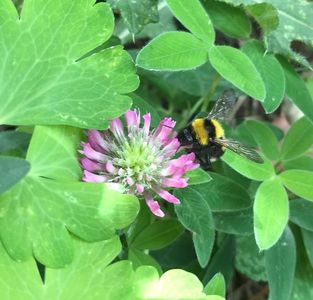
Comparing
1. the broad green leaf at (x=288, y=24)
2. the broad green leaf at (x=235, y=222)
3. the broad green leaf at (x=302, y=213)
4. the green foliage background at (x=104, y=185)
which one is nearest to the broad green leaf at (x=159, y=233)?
the green foliage background at (x=104, y=185)

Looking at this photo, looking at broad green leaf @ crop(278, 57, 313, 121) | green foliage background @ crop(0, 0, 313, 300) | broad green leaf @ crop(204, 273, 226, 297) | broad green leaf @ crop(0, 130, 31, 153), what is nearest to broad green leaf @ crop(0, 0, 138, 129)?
green foliage background @ crop(0, 0, 313, 300)

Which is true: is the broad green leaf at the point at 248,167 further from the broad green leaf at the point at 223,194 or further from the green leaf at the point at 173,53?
the green leaf at the point at 173,53

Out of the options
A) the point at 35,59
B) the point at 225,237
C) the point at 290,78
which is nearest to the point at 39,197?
the point at 35,59

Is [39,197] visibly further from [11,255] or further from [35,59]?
[35,59]

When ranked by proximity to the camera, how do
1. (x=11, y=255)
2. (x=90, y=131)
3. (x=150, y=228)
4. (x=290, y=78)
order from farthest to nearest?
(x=290, y=78) < (x=150, y=228) < (x=90, y=131) < (x=11, y=255)

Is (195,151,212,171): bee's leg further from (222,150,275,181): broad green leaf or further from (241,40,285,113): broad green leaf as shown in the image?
(241,40,285,113): broad green leaf

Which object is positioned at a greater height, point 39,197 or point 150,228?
point 39,197
